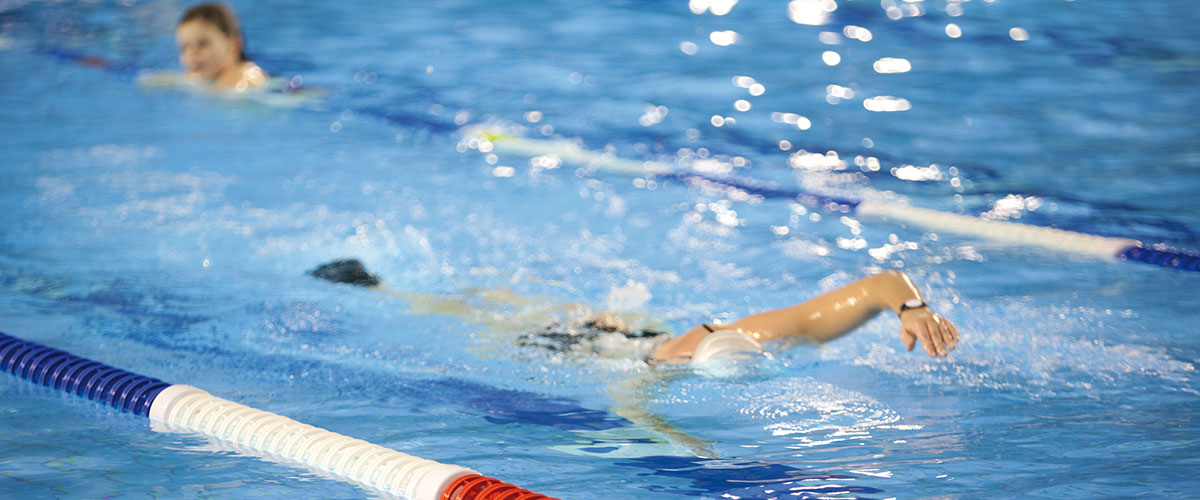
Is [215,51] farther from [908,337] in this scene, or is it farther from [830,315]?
[908,337]

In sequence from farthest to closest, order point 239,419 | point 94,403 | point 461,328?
point 461,328
point 94,403
point 239,419

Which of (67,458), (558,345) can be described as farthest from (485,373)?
(67,458)

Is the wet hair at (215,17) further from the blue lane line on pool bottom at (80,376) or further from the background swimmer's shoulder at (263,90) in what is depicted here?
the blue lane line on pool bottom at (80,376)

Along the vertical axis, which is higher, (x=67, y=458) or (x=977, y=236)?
(x=977, y=236)

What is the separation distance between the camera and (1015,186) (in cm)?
541

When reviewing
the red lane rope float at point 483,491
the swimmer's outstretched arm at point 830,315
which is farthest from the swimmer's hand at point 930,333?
the red lane rope float at point 483,491

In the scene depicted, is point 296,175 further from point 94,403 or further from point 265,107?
point 94,403

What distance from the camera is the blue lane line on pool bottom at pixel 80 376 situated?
283 centimetres

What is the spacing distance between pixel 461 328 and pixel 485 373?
40 centimetres

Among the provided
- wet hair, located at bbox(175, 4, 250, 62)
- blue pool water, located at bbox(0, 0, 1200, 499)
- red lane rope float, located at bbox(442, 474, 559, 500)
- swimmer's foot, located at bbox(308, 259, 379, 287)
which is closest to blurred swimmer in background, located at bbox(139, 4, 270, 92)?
wet hair, located at bbox(175, 4, 250, 62)

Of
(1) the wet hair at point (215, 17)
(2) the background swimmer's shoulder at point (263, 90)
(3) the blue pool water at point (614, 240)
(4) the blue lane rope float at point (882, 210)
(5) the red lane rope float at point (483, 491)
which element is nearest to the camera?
(5) the red lane rope float at point (483, 491)

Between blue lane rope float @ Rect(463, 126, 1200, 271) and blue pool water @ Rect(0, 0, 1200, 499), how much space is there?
86 mm

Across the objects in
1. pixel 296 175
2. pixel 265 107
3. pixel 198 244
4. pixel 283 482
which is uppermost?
pixel 265 107

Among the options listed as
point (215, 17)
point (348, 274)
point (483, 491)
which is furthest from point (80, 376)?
point (215, 17)
